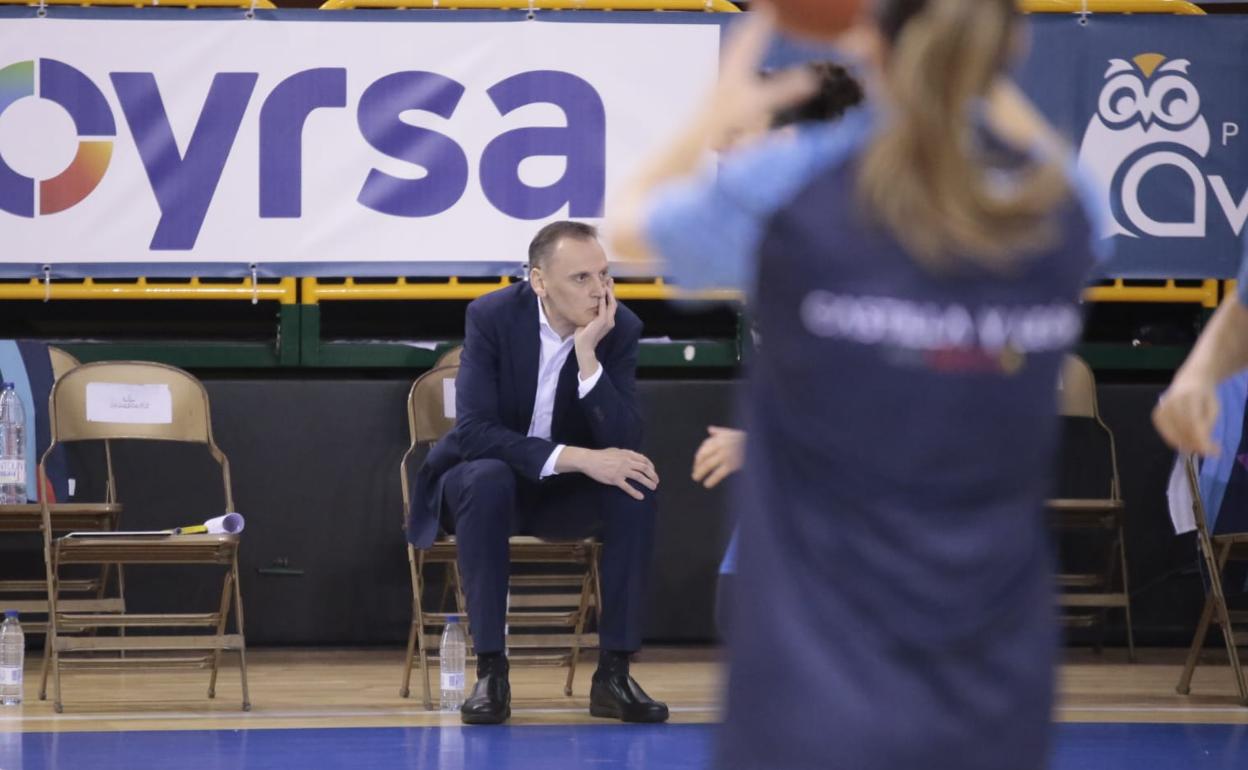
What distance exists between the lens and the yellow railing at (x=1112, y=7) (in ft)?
22.6

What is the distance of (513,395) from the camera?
5625mm

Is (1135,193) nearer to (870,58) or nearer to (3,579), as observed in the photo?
(3,579)

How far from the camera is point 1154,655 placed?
7.00m

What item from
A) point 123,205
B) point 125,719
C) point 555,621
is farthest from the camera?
point 123,205

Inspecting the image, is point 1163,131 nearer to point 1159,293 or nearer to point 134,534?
point 1159,293

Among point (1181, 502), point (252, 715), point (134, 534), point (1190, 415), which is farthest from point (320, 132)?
point (1190, 415)

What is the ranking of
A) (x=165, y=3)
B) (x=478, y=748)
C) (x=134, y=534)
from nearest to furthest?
(x=478, y=748) < (x=134, y=534) < (x=165, y=3)

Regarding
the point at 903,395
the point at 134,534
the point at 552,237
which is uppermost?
the point at 552,237

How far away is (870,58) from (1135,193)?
19.0 ft

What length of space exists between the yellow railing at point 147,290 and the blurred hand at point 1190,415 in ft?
16.6

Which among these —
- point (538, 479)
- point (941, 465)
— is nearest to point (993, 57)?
point (941, 465)

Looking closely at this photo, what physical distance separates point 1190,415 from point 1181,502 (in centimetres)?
461

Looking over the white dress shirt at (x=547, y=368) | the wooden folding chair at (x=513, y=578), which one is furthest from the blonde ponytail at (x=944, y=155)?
the wooden folding chair at (x=513, y=578)

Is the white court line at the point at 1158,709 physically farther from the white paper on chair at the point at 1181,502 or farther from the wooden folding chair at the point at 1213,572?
the white paper on chair at the point at 1181,502
